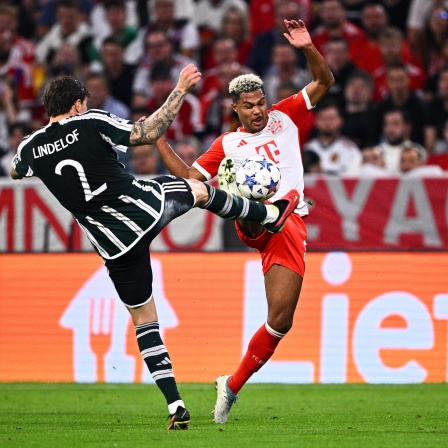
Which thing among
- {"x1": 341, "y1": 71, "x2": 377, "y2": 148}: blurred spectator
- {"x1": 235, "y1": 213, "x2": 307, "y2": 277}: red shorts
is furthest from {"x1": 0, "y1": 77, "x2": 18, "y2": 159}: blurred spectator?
{"x1": 235, "y1": 213, "x2": 307, "y2": 277}: red shorts

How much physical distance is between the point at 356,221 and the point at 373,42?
4379 millimetres

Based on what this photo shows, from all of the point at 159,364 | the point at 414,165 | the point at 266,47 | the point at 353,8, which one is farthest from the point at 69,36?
the point at 159,364

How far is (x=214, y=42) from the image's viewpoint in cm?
1680

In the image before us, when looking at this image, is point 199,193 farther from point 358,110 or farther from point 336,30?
point 336,30

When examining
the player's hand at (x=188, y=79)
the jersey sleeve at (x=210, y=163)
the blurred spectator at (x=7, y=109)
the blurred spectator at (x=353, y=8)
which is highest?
the player's hand at (x=188, y=79)

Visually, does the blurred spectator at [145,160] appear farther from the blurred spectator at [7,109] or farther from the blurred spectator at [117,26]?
the blurred spectator at [117,26]

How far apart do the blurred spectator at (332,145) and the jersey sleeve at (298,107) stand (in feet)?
17.3

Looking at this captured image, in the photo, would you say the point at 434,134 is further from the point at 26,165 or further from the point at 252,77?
the point at 26,165

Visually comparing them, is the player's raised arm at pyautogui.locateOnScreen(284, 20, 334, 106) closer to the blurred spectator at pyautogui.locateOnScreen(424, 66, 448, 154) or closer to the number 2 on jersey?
the number 2 on jersey

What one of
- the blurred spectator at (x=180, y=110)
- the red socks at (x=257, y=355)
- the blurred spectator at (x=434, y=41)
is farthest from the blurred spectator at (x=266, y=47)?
the red socks at (x=257, y=355)

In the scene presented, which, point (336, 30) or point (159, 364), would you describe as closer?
point (159, 364)

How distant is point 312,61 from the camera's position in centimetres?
849

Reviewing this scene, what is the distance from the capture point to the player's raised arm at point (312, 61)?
27.8 feet

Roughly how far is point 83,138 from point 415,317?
5.19m
